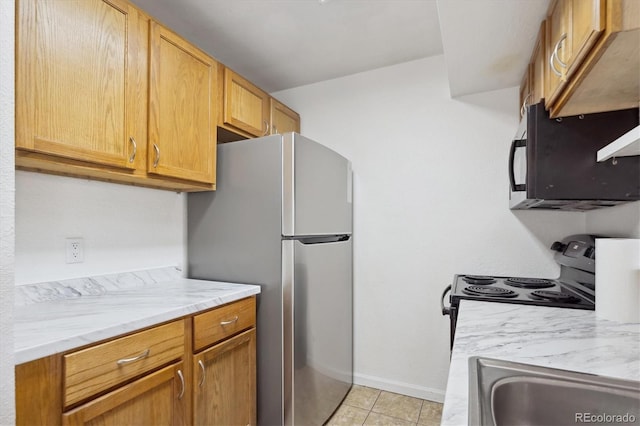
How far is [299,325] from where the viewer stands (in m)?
1.75

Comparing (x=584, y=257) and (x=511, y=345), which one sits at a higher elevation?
(x=584, y=257)

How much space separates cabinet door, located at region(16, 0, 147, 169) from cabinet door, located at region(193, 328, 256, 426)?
929 mm

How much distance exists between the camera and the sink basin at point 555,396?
67cm

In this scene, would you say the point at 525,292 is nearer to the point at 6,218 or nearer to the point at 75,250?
the point at 6,218

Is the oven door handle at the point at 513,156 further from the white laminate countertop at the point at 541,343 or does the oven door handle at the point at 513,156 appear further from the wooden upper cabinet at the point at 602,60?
the white laminate countertop at the point at 541,343

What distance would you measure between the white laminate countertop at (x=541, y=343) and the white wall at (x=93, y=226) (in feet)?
5.39

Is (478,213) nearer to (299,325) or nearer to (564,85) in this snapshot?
(564,85)

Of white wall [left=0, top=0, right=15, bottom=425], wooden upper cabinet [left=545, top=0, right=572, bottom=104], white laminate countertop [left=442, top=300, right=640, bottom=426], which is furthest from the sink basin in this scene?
white wall [left=0, top=0, right=15, bottom=425]

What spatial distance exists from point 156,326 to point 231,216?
0.78 m

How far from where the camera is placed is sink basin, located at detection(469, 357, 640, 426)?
669mm

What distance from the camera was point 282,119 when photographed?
2482mm

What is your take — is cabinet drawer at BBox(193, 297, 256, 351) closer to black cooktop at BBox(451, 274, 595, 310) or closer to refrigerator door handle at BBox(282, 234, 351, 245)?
refrigerator door handle at BBox(282, 234, 351, 245)

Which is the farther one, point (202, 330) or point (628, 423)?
point (202, 330)

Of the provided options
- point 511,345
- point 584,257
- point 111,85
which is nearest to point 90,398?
point 111,85
